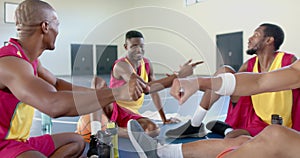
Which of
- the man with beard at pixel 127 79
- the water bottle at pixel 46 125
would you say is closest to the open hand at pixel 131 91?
the man with beard at pixel 127 79

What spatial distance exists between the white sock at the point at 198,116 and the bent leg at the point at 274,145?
140 cm

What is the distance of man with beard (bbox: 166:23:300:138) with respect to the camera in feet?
7.35

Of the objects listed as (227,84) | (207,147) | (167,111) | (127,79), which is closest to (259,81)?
(227,84)

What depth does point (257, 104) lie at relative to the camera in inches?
94.1

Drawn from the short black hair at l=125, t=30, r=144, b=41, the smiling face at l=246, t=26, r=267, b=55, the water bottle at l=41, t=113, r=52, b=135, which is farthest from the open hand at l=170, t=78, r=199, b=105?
the water bottle at l=41, t=113, r=52, b=135

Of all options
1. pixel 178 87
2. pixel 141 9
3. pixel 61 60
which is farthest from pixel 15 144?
pixel 61 60

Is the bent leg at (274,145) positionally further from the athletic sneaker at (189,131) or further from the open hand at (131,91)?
the athletic sneaker at (189,131)

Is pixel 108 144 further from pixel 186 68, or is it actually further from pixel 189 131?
pixel 189 131

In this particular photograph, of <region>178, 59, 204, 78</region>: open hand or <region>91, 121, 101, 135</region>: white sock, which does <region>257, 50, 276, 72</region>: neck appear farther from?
<region>91, 121, 101, 135</region>: white sock

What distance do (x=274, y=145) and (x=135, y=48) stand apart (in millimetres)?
1514

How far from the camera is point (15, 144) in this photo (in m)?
1.46

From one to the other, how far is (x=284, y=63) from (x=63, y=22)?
11.4m

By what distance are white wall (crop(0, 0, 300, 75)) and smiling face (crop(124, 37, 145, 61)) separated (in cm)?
7

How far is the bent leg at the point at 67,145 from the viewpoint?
178cm
